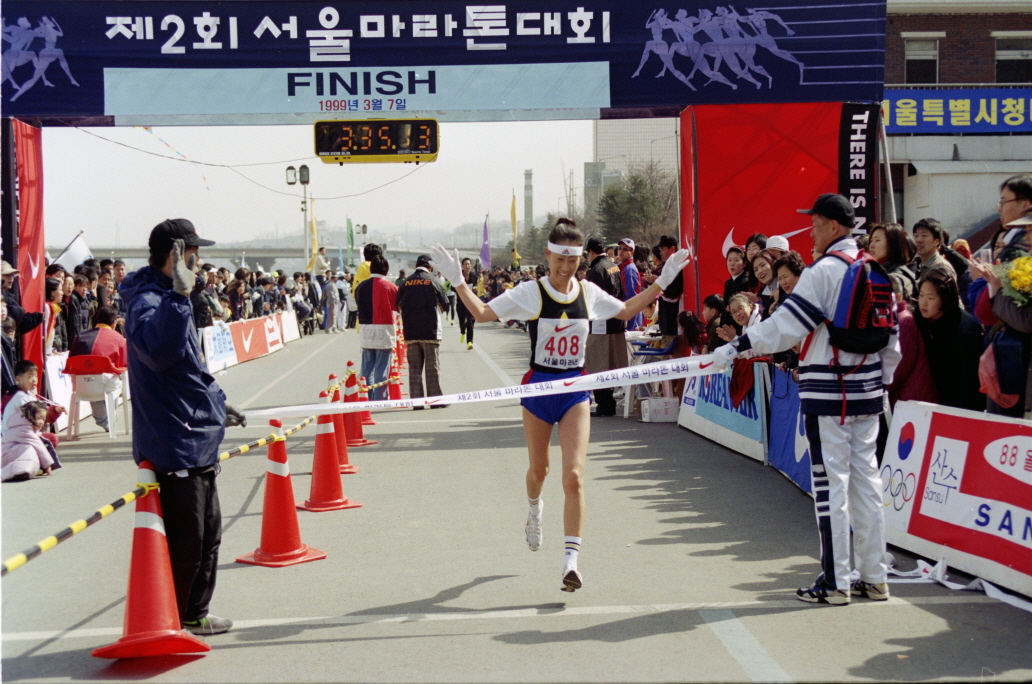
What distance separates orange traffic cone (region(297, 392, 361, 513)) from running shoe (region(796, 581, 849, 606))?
3.93 metres

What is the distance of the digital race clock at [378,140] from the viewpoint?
12609 mm

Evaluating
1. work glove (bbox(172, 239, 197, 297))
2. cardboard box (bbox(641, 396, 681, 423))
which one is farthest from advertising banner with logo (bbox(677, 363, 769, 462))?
work glove (bbox(172, 239, 197, 297))

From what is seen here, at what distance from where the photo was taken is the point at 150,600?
15.2ft

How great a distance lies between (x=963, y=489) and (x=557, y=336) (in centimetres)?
264

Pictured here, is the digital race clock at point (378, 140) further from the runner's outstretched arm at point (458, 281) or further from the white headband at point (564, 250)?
the white headband at point (564, 250)

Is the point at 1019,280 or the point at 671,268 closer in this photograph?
the point at 1019,280

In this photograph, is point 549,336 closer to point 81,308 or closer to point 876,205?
point 876,205

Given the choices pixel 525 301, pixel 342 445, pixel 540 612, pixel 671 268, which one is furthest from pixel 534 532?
pixel 342 445

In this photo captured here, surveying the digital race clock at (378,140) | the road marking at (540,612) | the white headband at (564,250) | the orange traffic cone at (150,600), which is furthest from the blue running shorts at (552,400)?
Answer: the digital race clock at (378,140)

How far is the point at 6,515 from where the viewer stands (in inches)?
319

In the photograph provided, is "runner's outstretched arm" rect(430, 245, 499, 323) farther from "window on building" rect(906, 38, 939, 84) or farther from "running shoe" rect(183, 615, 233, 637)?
"window on building" rect(906, 38, 939, 84)

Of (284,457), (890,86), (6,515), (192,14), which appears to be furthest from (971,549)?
(890,86)

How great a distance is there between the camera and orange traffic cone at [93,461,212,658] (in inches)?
180

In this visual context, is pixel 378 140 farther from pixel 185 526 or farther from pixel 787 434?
pixel 185 526
